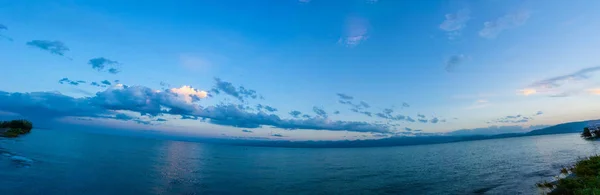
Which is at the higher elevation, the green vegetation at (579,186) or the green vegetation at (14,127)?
the green vegetation at (14,127)

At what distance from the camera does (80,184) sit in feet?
160

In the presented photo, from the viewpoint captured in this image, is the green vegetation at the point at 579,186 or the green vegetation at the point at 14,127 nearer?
the green vegetation at the point at 579,186

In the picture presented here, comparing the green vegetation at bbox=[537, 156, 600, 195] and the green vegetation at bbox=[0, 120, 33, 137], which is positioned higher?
the green vegetation at bbox=[0, 120, 33, 137]

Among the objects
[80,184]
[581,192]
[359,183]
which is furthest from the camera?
[359,183]

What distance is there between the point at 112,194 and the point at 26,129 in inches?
8959

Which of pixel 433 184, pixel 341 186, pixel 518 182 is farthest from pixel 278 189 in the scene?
pixel 518 182

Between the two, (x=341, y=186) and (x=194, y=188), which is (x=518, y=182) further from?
(x=194, y=188)

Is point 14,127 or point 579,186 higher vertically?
point 14,127

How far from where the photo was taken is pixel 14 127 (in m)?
180

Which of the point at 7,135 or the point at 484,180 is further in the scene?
the point at 7,135

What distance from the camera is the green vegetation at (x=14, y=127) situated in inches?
6241

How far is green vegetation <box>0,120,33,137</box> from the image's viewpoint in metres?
159

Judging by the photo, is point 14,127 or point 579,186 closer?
point 579,186

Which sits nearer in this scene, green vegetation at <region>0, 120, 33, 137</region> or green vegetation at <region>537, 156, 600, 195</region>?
green vegetation at <region>537, 156, 600, 195</region>
